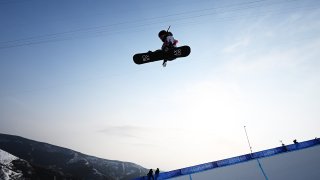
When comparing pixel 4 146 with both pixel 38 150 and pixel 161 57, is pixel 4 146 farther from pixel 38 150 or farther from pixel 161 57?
pixel 161 57

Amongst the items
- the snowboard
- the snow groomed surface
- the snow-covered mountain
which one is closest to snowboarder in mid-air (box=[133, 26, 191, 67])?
the snowboard

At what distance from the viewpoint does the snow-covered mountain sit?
386 ft

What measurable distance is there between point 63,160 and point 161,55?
481ft

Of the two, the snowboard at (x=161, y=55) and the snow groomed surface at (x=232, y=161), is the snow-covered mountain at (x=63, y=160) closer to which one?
the snow groomed surface at (x=232, y=161)

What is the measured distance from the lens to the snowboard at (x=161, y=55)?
9.11 metres

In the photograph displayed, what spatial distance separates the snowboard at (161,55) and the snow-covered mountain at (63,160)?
366 feet

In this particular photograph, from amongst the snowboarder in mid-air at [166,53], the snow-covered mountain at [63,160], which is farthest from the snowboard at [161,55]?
the snow-covered mountain at [63,160]

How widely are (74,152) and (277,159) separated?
164 metres

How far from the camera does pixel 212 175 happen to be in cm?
1616

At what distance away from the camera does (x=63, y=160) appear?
137 m

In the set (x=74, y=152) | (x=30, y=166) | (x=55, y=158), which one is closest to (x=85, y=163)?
(x=55, y=158)

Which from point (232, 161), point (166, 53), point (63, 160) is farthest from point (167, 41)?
point (63, 160)

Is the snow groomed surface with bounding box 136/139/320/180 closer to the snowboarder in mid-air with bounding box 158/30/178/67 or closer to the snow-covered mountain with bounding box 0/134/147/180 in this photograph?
the snowboarder in mid-air with bounding box 158/30/178/67

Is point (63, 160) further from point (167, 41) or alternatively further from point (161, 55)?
point (167, 41)
